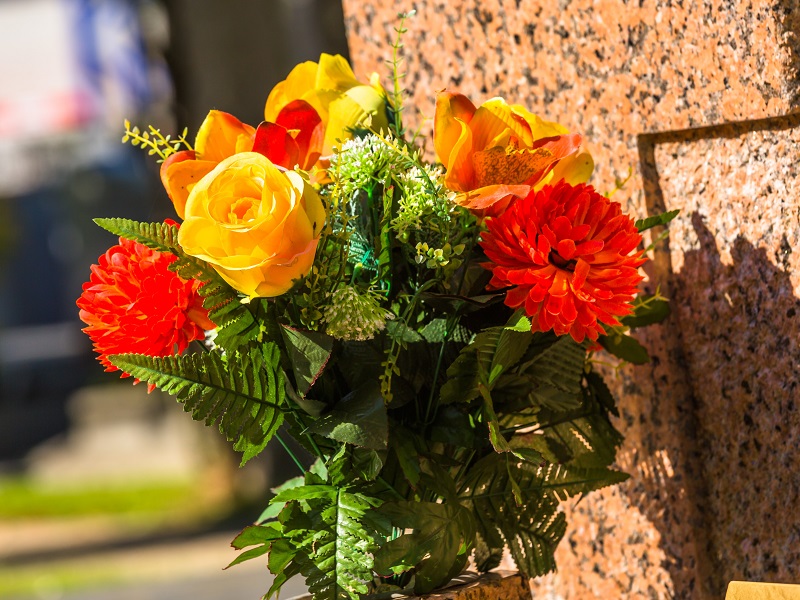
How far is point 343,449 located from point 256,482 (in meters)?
7.59

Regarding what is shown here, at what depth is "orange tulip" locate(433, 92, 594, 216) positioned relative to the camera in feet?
4.19

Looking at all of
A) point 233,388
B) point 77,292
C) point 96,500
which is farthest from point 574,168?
point 77,292

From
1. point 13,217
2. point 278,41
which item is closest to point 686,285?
point 278,41

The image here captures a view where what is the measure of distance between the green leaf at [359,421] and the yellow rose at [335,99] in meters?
0.36

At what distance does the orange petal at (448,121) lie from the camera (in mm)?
1295

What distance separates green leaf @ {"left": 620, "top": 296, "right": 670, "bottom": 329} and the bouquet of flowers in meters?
0.13

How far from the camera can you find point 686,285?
1576 mm

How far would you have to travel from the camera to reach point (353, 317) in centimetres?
121

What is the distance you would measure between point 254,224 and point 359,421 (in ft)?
0.81

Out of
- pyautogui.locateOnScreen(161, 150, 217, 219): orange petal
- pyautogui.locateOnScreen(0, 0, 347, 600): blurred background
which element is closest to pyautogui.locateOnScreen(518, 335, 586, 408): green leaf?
pyautogui.locateOnScreen(161, 150, 217, 219): orange petal

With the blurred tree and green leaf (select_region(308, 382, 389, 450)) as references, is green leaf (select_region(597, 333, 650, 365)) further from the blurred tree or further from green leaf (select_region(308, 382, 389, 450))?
the blurred tree

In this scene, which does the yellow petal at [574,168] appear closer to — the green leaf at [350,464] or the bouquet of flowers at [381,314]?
the bouquet of flowers at [381,314]

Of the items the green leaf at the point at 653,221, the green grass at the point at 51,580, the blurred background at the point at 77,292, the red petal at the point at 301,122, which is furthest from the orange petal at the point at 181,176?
the green grass at the point at 51,580

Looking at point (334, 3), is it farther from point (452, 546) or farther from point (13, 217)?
point (13, 217)
